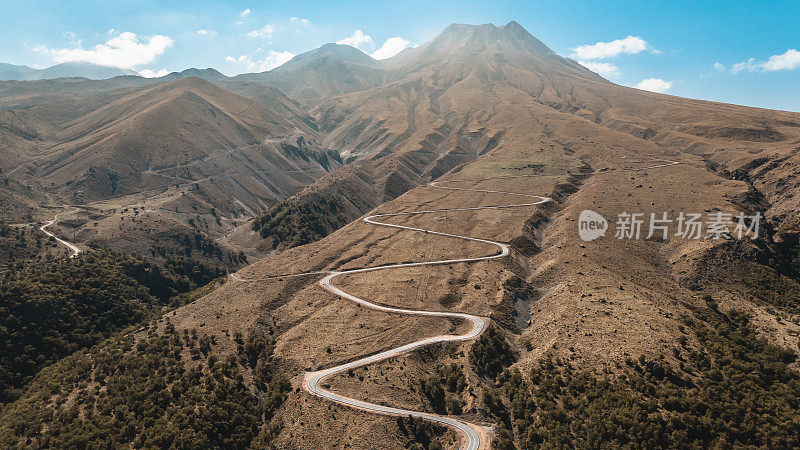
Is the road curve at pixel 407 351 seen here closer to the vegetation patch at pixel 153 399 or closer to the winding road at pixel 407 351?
the winding road at pixel 407 351

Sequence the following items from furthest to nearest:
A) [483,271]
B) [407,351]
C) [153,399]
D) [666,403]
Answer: [483,271] < [407,351] < [153,399] < [666,403]

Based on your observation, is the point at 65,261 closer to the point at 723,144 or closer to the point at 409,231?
the point at 409,231

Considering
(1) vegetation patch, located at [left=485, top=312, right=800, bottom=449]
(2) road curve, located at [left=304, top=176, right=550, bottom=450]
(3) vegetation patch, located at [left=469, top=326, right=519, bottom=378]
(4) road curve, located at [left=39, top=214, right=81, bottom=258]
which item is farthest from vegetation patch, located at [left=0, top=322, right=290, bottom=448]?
(4) road curve, located at [left=39, top=214, right=81, bottom=258]

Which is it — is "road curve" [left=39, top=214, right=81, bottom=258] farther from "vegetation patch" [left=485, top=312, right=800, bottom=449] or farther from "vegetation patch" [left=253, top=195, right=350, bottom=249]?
"vegetation patch" [left=485, top=312, right=800, bottom=449]

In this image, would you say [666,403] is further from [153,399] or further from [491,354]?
[153,399]

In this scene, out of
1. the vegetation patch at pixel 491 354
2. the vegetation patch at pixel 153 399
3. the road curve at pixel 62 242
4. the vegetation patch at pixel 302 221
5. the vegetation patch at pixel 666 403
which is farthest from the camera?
the vegetation patch at pixel 302 221

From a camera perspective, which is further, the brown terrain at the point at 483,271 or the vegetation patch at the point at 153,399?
the brown terrain at the point at 483,271

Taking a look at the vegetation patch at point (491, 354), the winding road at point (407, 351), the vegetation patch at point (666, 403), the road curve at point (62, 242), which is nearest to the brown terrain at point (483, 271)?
the winding road at point (407, 351)

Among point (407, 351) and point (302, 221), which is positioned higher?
point (302, 221)

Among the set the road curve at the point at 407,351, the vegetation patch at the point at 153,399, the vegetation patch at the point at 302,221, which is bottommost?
the vegetation patch at the point at 153,399

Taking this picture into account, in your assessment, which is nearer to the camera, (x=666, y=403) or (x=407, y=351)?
(x=666, y=403)

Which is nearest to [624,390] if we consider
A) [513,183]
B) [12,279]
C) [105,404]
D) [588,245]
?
[588,245]

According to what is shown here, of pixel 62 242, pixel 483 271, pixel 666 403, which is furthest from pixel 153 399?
pixel 62 242

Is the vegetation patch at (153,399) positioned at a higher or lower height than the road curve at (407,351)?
lower
